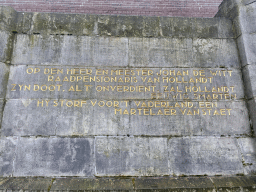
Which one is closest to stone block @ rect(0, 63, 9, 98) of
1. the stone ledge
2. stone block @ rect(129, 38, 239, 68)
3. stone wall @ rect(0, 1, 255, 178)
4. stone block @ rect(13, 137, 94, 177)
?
stone wall @ rect(0, 1, 255, 178)

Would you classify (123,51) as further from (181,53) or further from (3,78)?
(3,78)

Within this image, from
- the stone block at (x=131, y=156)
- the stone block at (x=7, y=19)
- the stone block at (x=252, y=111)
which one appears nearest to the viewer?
the stone block at (x=131, y=156)

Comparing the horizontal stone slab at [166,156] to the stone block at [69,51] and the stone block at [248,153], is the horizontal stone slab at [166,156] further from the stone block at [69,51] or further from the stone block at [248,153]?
the stone block at [69,51]

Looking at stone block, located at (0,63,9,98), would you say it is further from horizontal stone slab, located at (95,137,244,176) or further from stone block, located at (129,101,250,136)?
stone block, located at (129,101,250,136)

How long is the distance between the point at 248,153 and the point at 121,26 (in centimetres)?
458

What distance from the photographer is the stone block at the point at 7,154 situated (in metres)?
3.72

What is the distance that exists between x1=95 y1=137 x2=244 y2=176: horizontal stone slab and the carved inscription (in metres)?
0.70

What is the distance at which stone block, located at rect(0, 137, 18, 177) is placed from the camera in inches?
147

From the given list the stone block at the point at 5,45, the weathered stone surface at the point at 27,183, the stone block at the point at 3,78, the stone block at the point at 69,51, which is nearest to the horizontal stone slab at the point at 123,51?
the stone block at the point at 69,51

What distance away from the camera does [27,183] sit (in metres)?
3.52

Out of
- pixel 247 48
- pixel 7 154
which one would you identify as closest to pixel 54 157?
pixel 7 154

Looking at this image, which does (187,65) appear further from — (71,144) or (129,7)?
A: (129,7)

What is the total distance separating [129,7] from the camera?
7.06 metres

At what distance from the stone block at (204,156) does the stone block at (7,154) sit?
3586 mm
